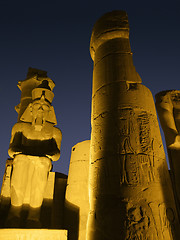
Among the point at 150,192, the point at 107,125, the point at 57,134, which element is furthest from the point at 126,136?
the point at 57,134

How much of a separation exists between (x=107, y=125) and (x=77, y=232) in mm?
2918

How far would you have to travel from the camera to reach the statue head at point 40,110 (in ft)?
17.6

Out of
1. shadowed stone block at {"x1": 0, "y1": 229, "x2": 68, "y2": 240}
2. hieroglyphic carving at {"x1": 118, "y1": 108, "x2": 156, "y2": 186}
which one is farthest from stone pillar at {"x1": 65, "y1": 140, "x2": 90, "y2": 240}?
hieroglyphic carving at {"x1": 118, "y1": 108, "x2": 156, "y2": 186}

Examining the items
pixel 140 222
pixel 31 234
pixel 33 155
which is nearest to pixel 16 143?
pixel 33 155

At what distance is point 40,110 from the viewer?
5.38 meters

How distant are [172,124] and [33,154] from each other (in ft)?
11.6

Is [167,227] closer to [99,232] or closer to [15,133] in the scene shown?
[99,232]

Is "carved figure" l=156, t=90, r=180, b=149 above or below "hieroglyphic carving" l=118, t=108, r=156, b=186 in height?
above

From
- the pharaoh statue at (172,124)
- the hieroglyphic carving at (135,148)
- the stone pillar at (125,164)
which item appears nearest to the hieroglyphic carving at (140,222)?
the stone pillar at (125,164)

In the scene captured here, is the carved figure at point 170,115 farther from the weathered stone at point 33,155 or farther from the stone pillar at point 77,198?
the weathered stone at point 33,155

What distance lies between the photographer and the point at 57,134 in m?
5.42

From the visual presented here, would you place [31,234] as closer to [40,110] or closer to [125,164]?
[125,164]

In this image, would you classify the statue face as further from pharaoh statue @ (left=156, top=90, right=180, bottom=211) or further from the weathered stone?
pharaoh statue @ (left=156, top=90, right=180, bottom=211)

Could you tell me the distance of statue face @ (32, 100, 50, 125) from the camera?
5.34m
